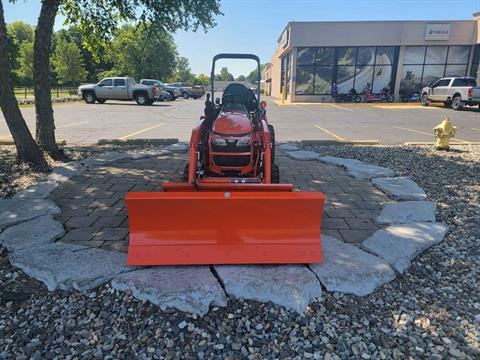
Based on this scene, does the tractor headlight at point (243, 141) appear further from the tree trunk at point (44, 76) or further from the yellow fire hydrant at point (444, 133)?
the yellow fire hydrant at point (444, 133)

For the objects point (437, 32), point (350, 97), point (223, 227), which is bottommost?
point (223, 227)

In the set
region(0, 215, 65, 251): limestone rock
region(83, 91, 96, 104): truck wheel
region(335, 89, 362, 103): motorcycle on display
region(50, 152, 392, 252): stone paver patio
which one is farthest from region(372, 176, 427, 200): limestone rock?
region(335, 89, 362, 103): motorcycle on display

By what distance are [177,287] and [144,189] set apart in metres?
2.73

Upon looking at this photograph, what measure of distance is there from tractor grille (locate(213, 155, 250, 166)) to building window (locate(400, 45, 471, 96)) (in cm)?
2876

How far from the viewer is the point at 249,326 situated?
2.45 meters

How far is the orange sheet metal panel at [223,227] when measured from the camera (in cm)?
302

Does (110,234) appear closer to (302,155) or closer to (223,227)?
(223,227)

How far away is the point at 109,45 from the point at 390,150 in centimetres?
785

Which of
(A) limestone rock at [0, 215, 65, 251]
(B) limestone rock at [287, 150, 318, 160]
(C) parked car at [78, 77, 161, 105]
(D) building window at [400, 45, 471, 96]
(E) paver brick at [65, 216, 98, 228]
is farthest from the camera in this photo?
(D) building window at [400, 45, 471, 96]

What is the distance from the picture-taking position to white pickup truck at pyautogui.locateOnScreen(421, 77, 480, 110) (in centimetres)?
1950

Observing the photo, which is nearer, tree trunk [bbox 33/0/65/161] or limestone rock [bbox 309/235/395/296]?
limestone rock [bbox 309/235/395/296]

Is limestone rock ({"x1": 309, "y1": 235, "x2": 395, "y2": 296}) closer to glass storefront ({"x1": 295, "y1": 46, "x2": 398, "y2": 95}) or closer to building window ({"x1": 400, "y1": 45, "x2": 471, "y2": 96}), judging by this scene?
glass storefront ({"x1": 295, "y1": 46, "x2": 398, "y2": 95})

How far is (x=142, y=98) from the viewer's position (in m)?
23.6

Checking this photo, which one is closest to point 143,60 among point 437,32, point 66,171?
point 437,32
